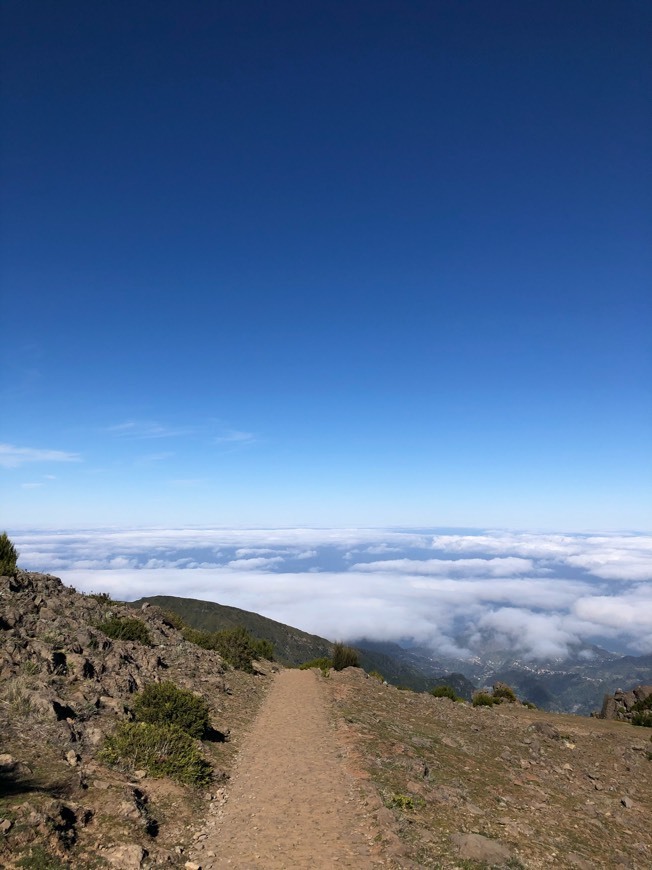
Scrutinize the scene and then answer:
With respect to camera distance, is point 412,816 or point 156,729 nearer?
point 412,816

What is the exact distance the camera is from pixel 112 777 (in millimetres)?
9641

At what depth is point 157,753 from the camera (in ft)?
36.2

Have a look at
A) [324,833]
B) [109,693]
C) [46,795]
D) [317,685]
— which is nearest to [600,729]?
[317,685]

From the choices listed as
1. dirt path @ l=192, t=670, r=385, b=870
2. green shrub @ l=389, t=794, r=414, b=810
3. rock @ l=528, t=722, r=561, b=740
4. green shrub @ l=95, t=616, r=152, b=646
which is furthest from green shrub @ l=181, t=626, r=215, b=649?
green shrub @ l=389, t=794, r=414, b=810

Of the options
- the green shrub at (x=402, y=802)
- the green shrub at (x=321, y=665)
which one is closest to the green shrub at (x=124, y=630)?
the green shrub at (x=402, y=802)

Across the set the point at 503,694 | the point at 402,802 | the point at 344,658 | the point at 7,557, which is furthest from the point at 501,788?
the point at 503,694

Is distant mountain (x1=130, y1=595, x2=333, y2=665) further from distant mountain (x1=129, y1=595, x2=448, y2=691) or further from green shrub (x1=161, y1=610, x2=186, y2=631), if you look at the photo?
green shrub (x1=161, y1=610, x2=186, y2=631)

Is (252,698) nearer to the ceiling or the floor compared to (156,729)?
nearer to the floor

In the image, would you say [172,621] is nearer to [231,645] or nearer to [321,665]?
Result: [231,645]

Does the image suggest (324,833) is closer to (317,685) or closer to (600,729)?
(317,685)

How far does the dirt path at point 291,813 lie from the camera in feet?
26.0

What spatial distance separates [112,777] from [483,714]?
830 inches

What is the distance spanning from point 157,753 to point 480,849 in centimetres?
736

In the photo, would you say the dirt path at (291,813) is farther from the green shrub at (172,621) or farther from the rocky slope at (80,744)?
the green shrub at (172,621)
